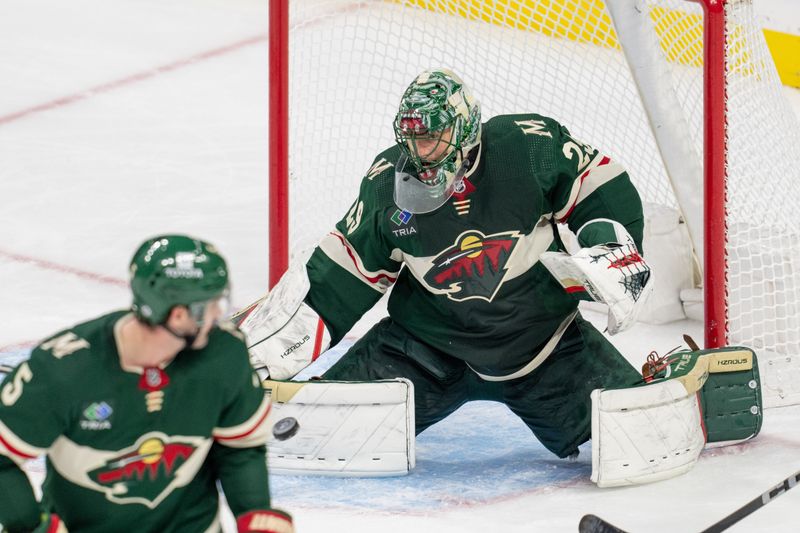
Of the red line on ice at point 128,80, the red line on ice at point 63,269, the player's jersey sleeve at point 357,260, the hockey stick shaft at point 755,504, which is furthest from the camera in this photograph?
the red line on ice at point 128,80

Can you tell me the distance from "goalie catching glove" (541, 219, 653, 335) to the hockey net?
2.35 feet

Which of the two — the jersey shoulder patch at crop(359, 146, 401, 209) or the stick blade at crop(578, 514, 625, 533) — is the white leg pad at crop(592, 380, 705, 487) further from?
the jersey shoulder patch at crop(359, 146, 401, 209)

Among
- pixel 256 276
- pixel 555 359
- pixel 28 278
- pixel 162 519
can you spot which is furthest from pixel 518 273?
pixel 28 278

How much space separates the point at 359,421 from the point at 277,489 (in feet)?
0.78

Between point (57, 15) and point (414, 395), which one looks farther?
point (57, 15)

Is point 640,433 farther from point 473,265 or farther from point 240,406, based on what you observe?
point 240,406

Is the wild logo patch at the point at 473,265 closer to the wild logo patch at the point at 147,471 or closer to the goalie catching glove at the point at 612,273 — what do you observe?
the goalie catching glove at the point at 612,273

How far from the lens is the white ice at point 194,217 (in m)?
3.64

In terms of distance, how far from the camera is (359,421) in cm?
374

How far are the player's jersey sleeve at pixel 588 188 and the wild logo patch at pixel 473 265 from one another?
5.8 inches

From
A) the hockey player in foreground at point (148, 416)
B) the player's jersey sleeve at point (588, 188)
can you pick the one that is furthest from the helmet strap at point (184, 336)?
the player's jersey sleeve at point (588, 188)

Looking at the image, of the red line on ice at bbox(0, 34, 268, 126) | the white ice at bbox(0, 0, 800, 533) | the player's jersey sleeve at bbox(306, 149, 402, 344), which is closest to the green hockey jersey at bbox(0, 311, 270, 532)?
the white ice at bbox(0, 0, 800, 533)

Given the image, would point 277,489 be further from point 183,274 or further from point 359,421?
point 183,274

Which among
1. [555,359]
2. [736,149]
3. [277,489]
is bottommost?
[277,489]
